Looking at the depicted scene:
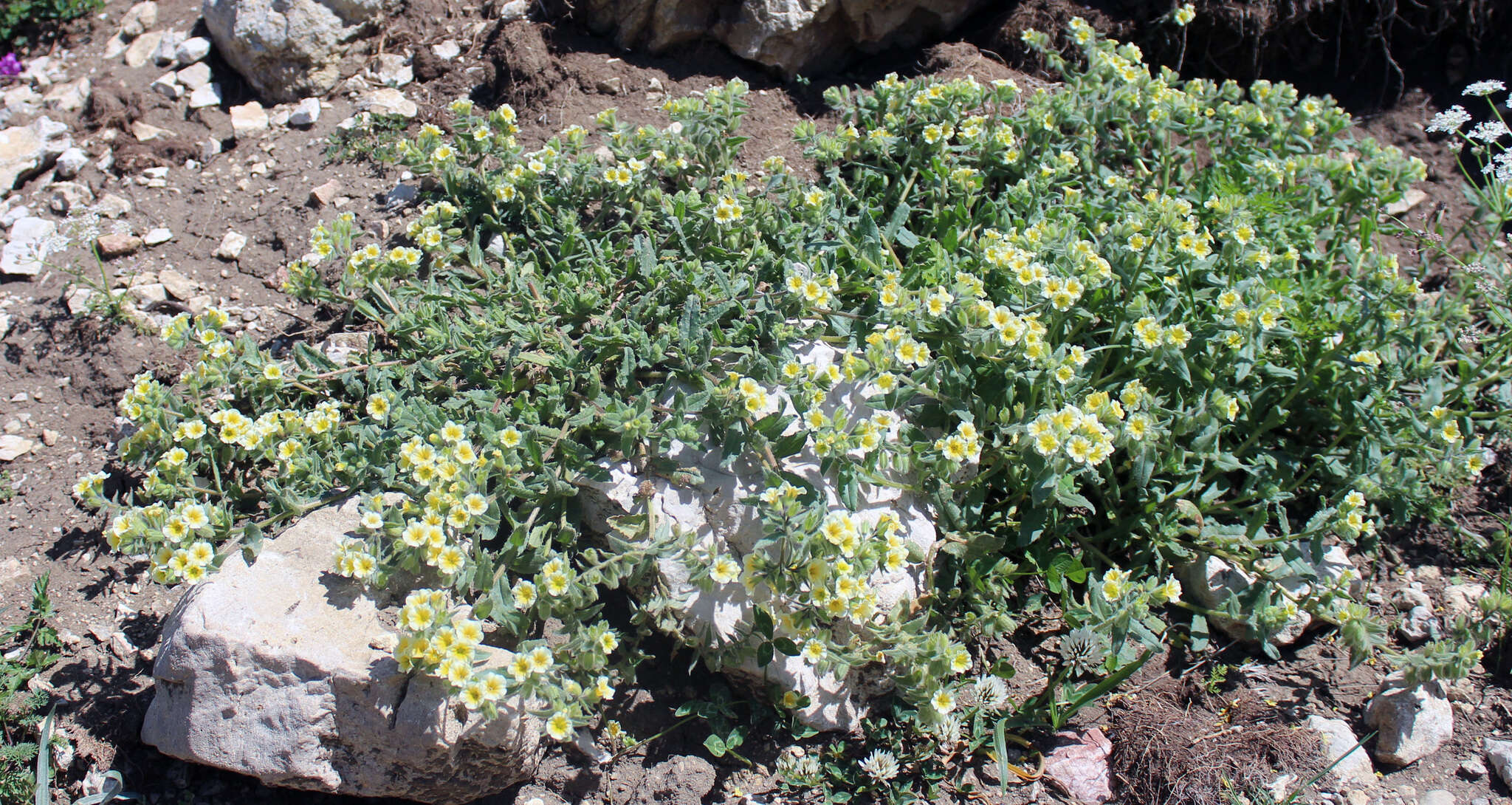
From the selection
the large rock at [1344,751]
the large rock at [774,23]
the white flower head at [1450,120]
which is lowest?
the large rock at [1344,751]

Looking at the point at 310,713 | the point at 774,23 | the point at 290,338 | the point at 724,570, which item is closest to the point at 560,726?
the point at 724,570

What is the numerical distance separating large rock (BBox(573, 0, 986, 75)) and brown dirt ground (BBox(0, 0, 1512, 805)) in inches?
4.4

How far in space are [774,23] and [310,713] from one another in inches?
155

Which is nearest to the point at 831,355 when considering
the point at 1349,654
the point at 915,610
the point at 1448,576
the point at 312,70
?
the point at 915,610

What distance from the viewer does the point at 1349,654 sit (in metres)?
3.34

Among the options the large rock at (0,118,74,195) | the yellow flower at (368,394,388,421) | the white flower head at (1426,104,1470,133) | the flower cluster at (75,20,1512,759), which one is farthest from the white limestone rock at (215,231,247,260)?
the white flower head at (1426,104,1470,133)

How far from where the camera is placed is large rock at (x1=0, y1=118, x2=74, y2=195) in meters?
4.69

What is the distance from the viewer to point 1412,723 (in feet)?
10.00

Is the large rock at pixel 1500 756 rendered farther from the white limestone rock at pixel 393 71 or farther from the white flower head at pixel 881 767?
the white limestone rock at pixel 393 71

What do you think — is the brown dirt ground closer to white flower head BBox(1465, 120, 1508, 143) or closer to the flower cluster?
the flower cluster

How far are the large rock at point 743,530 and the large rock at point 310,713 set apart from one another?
2.17 feet

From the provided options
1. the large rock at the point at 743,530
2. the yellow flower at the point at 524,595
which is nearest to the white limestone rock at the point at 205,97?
the large rock at the point at 743,530

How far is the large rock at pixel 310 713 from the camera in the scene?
109 inches

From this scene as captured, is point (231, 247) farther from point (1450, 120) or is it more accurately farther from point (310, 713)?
point (1450, 120)
